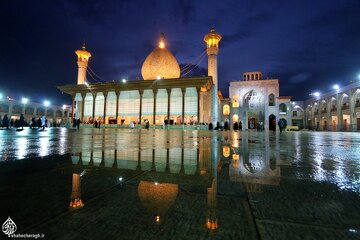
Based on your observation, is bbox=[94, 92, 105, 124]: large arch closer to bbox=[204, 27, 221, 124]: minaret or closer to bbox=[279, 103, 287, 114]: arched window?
bbox=[204, 27, 221, 124]: minaret

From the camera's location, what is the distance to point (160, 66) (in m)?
36.6

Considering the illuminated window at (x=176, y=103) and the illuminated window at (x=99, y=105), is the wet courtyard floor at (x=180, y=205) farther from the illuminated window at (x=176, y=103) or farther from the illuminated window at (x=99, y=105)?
the illuminated window at (x=99, y=105)

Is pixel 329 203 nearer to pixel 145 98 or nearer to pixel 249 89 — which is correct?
pixel 145 98

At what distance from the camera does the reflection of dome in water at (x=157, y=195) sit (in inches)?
36.3

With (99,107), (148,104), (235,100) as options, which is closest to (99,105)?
Result: (99,107)

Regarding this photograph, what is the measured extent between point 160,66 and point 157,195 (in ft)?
122

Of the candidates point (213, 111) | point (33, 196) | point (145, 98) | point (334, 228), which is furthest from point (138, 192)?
point (145, 98)

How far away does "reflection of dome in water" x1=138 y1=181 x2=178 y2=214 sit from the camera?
0.92 meters

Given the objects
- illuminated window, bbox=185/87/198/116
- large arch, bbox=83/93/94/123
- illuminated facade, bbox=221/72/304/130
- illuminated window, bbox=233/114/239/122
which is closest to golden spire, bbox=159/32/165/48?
illuminated window, bbox=185/87/198/116

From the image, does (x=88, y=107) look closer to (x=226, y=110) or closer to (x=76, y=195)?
(x=226, y=110)

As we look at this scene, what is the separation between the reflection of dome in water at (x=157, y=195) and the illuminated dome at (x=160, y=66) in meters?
35.9

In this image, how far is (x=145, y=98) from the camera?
35.4 metres

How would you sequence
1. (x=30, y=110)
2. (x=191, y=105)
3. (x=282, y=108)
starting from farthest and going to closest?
1. (x=30, y=110)
2. (x=282, y=108)
3. (x=191, y=105)

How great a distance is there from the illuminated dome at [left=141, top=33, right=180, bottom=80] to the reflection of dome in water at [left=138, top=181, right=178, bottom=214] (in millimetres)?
35865
